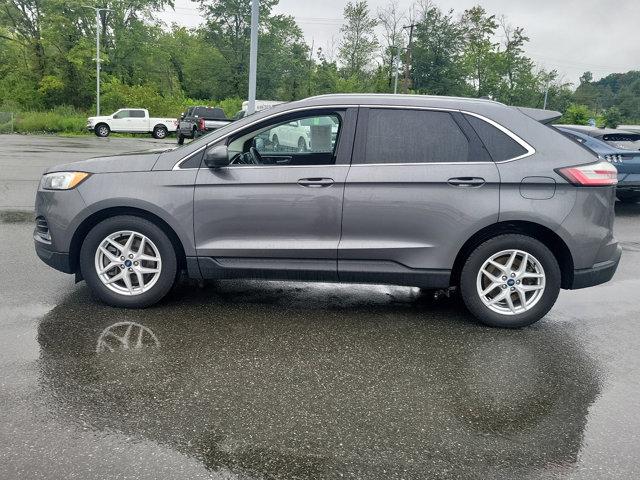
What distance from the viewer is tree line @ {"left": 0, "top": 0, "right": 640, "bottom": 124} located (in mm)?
50281

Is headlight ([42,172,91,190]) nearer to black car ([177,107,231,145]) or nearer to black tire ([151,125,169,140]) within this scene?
black car ([177,107,231,145])

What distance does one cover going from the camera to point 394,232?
4719mm

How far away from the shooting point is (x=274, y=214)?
4.75 meters

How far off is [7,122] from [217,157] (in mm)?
38712

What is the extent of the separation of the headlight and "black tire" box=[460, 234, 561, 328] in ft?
10.8

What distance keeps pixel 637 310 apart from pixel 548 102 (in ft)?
284

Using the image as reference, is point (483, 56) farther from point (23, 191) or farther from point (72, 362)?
point (72, 362)

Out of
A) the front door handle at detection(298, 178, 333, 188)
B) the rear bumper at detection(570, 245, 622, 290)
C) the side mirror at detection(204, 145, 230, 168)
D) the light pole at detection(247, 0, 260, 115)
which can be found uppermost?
the light pole at detection(247, 0, 260, 115)

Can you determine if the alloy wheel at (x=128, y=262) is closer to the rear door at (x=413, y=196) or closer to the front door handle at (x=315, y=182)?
the front door handle at (x=315, y=182)

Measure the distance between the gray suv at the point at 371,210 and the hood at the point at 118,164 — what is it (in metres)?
0.01

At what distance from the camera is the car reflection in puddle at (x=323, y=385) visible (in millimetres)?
2959

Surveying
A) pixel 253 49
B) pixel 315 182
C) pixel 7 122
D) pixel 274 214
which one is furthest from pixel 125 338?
pixel 7 122

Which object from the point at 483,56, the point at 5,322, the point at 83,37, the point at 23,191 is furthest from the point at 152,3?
the point at 5,322

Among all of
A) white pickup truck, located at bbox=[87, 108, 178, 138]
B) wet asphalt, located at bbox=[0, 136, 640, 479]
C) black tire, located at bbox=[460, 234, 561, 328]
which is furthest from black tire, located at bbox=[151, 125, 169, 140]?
black tire, located at bbox=[460, 234, 561, 328]
